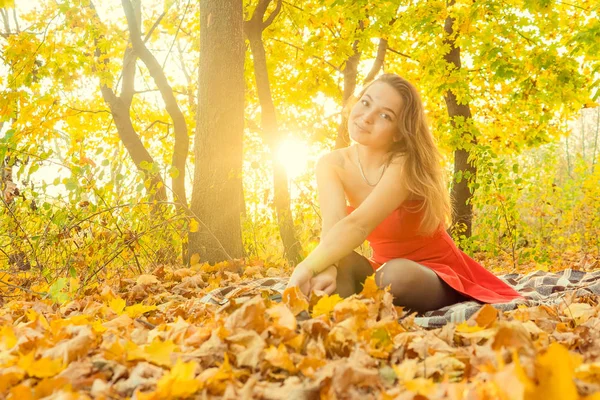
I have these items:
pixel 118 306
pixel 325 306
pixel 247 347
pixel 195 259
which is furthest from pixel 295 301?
pixel 195 259

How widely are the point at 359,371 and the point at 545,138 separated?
8844 mm

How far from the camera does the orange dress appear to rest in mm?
2920

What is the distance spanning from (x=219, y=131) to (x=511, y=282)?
267 centimetres

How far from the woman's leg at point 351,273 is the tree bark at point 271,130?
3.22 meters

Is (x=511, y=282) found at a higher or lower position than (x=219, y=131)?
lower

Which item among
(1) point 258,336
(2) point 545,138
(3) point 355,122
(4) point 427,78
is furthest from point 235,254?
(2) point 545,138

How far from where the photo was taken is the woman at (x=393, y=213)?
2.54 metres

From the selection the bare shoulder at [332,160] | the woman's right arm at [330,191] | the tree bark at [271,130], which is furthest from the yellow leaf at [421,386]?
the tree bark at [271,130]

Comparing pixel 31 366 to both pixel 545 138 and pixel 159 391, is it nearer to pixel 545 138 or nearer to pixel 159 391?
pixel 159 391

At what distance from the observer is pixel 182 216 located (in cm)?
391

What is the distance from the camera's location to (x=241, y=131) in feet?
15.7

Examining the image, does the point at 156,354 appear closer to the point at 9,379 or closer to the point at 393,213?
the point at 9,379

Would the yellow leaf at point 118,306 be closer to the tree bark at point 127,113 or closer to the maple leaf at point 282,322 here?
the maple leaf at point 282,322

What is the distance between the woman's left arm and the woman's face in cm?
23
